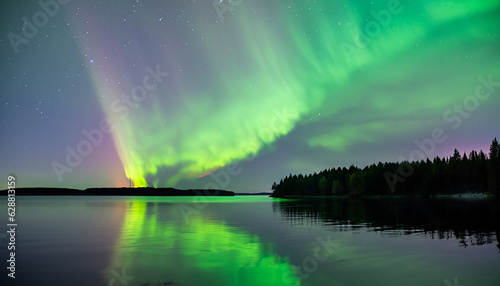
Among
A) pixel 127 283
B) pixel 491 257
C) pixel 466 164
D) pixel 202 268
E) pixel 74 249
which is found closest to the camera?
pixel 127 283

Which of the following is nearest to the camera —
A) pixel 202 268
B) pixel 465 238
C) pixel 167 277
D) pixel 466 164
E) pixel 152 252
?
pixel 167 277

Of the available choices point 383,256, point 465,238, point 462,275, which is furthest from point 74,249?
point 465,238

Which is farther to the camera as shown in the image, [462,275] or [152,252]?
[152,252]

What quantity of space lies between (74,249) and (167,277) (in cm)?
1519

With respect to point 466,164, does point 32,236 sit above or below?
below

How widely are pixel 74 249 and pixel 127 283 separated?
1508 cm

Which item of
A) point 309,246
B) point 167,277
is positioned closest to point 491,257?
point 309,246

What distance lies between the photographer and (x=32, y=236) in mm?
41344

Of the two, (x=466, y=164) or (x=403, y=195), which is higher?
(x=466, y=164)

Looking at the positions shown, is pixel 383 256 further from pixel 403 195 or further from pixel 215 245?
pixel 403 195

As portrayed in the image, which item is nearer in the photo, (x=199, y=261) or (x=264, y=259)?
(x=199, y=261)

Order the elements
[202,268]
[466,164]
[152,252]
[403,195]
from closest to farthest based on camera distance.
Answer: [202,268]
[152,252]
[466,164]
[403,195]

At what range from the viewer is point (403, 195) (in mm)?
193125

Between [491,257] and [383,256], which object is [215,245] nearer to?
[383,256]
